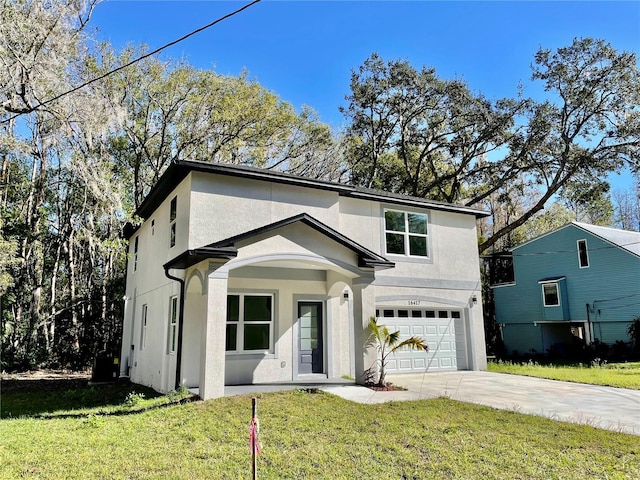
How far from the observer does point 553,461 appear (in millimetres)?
5027

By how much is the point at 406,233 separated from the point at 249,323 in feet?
19.0

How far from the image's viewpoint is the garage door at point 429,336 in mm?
13477

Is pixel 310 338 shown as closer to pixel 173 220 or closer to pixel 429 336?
pixel 429 336

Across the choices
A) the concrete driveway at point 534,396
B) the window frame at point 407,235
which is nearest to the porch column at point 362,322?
the concrete driveway at point 534,396

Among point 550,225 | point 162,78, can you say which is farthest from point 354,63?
point 550,225

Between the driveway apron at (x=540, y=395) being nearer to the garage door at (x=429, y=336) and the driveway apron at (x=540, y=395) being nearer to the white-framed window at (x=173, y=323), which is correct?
the garage door at (x=429, y=336)

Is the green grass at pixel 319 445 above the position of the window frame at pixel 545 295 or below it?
below

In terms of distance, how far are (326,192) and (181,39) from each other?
5.78m

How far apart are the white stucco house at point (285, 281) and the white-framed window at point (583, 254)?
9.81m

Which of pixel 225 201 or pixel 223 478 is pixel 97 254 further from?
pixel 223 478

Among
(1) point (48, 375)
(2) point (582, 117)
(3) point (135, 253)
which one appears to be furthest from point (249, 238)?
(2) point (582, 117)

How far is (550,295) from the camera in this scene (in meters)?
22.8

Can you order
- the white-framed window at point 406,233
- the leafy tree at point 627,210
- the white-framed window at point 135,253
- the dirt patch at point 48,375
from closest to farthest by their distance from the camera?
the white-framed window at point 406,233, the dirt patch at point 48,375, the white-framed window at point 135,253, the leafy tree at point 627,210

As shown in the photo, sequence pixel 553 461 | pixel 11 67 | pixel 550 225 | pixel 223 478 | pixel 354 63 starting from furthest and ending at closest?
1. pixel 550 225
2. pixel 354 63
3. pixel 11 67
4. pixel 553 461
5. pixel 223 478
